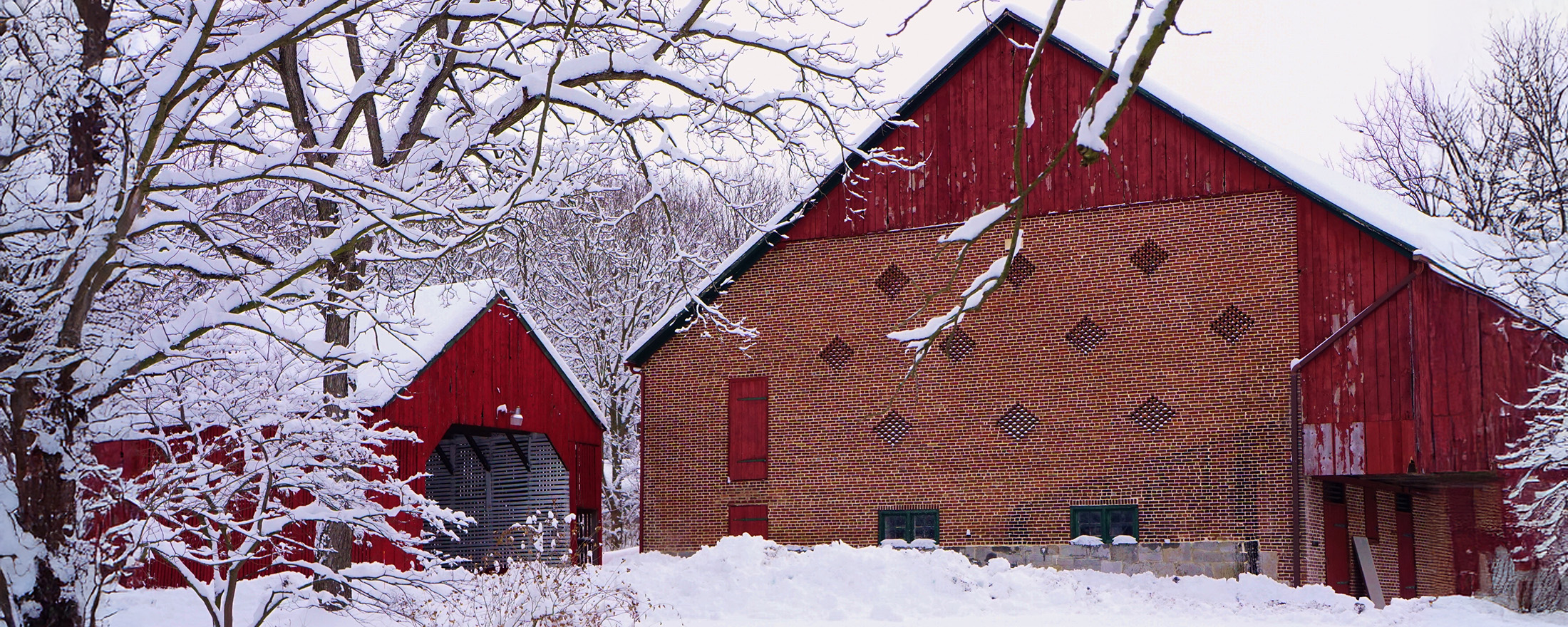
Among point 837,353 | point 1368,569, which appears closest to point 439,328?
point 837,353

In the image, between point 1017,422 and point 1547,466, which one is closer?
point 1547,466

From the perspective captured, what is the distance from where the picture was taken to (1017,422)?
2188 centimetres

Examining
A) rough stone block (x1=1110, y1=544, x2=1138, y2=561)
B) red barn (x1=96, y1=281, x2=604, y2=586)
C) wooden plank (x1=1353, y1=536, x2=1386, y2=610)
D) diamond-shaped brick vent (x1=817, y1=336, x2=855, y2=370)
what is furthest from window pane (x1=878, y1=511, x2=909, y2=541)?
wooden plank (x1=1353, y1=536, x2=1386, y2=610)

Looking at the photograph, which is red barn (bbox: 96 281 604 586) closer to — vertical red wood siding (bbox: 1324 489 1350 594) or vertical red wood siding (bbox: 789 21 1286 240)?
vertical red wood siding (bbox: 789 21 1286 240)

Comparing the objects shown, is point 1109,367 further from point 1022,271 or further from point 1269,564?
point 1269,564

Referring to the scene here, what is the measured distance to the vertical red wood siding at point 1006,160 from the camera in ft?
68.9

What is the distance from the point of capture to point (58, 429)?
8.03 meters

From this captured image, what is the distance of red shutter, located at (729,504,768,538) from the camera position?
77.6 ft

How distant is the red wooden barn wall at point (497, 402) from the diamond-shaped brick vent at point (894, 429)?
6215 mm

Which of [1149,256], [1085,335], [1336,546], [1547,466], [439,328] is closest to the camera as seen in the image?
[1547,466]

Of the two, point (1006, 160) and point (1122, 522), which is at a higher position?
point (1006, 160)

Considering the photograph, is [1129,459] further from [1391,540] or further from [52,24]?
[52,24]

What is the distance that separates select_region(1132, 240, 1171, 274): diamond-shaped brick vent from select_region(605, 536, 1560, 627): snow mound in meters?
4.75

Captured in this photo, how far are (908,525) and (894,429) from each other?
1.55 metres
